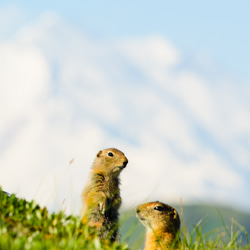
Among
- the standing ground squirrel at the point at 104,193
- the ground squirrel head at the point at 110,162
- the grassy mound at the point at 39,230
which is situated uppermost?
the ground squirrel head at the point at 110,162

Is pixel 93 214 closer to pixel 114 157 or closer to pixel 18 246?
pixel 114 157

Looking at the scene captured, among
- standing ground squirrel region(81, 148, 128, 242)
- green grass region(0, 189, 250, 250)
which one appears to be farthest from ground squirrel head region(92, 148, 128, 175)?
green grass region(0, 189, 250, 250)

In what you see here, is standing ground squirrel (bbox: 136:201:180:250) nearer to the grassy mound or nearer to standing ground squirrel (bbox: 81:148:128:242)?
standing ground squirrel (bbox: 81:148:128:242)

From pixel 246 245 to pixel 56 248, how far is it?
4872 mm

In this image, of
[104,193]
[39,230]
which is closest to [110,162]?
[104,193]

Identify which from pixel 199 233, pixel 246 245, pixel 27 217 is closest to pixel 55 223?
pixel 27 217

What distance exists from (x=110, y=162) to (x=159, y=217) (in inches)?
75.3

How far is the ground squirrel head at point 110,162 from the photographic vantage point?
12.5 meters

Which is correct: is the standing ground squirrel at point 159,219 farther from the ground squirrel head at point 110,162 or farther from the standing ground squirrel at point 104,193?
the ground squirrel head at point 110,162

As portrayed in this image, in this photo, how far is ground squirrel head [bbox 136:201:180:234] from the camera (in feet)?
39.1

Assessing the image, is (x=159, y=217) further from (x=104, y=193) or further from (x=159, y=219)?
(x=104, y=193)

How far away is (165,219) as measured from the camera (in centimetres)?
1195

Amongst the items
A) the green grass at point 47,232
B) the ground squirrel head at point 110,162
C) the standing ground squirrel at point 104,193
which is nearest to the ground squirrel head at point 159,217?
the standing ground squirrel at point 104,193

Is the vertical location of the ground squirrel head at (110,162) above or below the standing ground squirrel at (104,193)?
above
